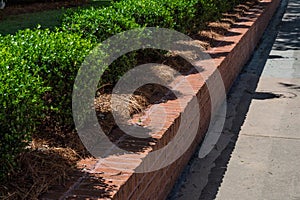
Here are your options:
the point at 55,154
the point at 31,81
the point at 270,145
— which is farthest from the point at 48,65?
the point at 270,145

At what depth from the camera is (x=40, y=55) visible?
427cm

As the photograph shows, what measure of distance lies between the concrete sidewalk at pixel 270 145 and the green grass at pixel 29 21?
16.8ft

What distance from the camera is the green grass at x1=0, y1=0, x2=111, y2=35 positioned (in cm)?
1180

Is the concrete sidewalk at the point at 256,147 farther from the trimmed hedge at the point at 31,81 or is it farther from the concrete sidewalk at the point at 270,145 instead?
the trimmed hedge at the point at 31,81

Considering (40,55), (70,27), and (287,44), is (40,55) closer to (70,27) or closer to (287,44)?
(70,27)

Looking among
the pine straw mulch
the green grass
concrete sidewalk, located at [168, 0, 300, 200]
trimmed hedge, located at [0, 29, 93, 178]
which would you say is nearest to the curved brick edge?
the pine straw mulch

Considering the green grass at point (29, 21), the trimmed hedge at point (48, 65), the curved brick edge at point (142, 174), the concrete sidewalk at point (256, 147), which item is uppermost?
the trimmed hedge at point (48, 65)

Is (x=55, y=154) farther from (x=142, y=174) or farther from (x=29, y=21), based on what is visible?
(x=29, y=21)

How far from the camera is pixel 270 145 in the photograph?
19.5 feet

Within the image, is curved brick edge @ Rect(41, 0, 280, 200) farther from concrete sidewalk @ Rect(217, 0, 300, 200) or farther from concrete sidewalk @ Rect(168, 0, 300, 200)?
concrete sidewalk @ Rect(217, 0, 300, 200)

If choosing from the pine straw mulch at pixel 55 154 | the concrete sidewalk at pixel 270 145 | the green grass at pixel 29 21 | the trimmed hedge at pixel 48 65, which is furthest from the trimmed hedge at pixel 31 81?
the green grass at pixel 29 21

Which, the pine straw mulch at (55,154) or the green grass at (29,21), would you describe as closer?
the pine straw mulch at (55,154)

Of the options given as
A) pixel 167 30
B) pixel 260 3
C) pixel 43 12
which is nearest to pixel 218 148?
pixel 167 30

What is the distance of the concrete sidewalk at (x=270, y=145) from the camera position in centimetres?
490
